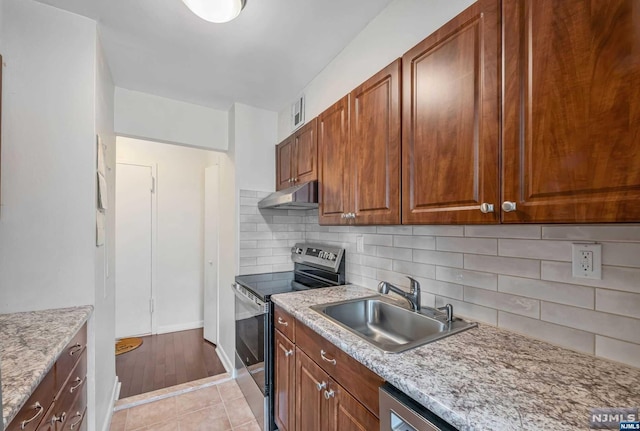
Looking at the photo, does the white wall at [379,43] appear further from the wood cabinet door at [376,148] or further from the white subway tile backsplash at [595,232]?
the white subway tile backsplash at [595,232]

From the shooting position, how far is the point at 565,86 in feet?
2.42

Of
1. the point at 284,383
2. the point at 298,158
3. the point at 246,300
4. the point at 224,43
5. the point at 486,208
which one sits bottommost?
the point at 284,383

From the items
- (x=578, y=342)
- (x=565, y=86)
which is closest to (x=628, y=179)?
(x=565, y=86)

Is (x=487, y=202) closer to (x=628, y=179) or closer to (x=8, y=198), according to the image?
(x=628, y=179)

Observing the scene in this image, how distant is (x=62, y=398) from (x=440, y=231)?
185 cm

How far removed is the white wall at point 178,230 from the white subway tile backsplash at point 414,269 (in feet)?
8.83

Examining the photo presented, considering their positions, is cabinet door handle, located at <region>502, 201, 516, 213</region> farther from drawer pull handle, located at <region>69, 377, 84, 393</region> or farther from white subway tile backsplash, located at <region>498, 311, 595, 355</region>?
drawer pull handle, located at <region>69, 377, 84, 393</region>

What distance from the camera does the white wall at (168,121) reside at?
2332mm

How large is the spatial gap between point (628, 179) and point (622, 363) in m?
0.65

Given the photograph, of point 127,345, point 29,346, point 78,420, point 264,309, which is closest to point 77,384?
point 78,420

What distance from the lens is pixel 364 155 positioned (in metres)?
1.51

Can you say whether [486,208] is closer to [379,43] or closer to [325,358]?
[325,358]

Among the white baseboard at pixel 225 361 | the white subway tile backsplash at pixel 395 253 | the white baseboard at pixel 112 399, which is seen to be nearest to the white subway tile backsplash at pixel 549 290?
the white subway tile backsplash at pixel 395 253

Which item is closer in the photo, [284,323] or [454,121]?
[454,121]
